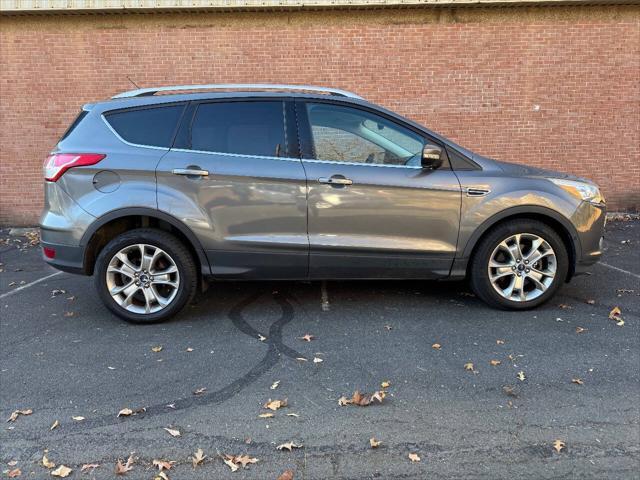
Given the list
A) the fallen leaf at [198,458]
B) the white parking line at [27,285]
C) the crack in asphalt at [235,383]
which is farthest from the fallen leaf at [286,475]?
the white parking line at [27,285]

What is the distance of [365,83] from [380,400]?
275 inches

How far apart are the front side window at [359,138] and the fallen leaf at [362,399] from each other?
2003mm

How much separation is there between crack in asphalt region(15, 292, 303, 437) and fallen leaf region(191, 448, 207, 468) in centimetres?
49

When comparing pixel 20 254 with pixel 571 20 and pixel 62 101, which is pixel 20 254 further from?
pixel 571 20

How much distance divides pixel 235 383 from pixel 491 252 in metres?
2.46

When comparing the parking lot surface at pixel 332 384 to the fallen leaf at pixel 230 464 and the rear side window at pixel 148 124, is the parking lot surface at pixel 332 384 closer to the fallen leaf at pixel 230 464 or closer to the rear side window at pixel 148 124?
the fallen leaf at pixel 230 464

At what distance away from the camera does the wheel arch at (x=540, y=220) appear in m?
4.52

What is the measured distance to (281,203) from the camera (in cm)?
A: 438

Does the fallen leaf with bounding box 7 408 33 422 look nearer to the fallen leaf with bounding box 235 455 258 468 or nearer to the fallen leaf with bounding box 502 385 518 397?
the fallen leaf with bounding box 235 455 258 468

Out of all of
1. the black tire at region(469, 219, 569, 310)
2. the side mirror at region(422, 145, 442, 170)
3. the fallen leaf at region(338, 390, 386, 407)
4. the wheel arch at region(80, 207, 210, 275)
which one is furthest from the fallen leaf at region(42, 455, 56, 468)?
the black tire at region(469, 219, 569, 310)

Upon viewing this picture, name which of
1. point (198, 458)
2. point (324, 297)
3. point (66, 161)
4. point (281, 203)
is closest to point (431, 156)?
point (281, 203)

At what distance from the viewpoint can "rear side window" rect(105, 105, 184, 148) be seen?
4.43 metres

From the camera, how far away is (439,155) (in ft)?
14.4

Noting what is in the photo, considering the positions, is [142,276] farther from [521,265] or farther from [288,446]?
[521,265]
